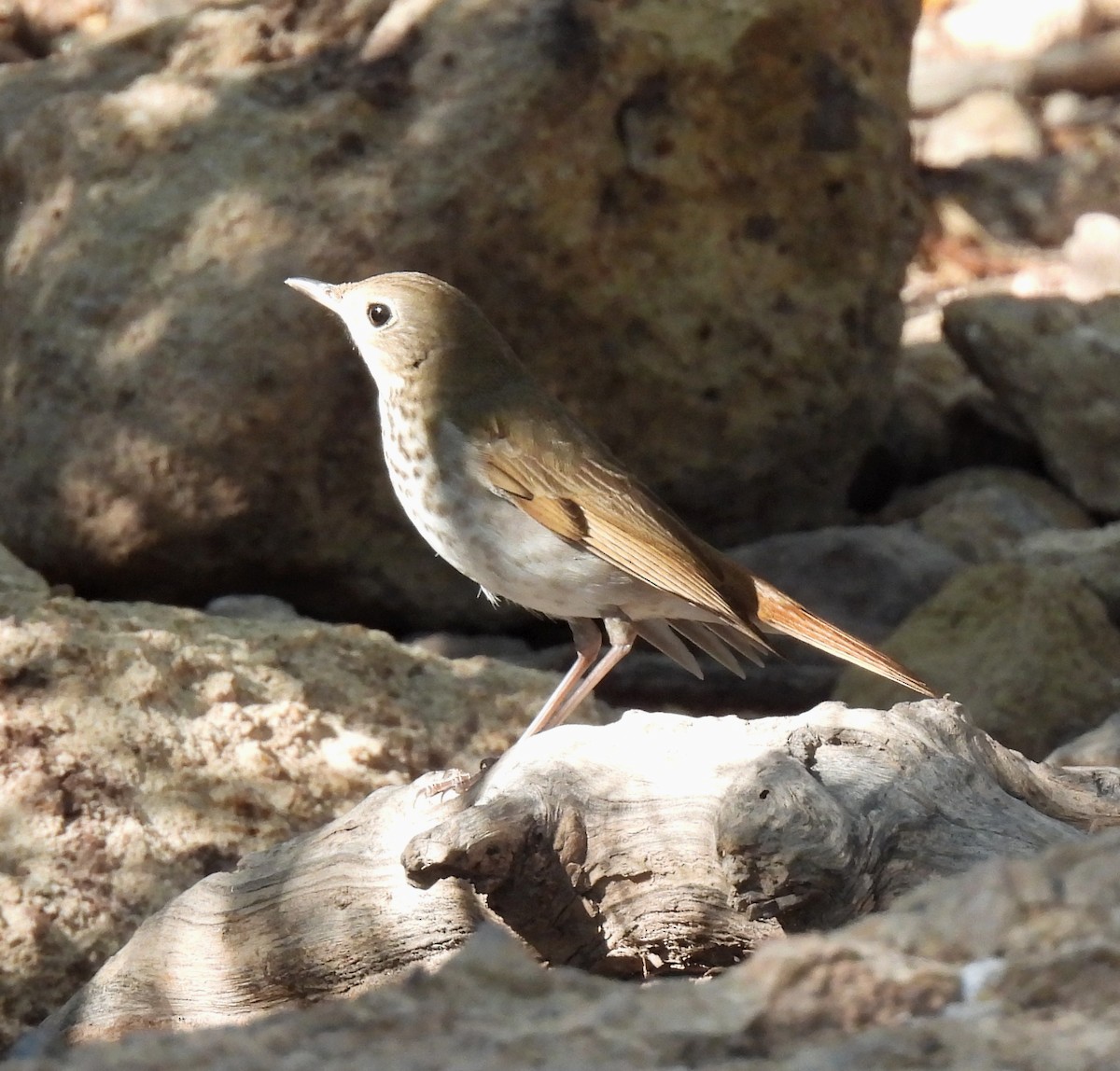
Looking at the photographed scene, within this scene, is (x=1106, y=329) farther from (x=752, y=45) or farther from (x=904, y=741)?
(x=904, y=741)

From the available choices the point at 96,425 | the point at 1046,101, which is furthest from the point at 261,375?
the point at 1046,101

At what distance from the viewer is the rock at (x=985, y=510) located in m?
6.52

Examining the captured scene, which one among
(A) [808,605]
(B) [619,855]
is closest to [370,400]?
(A) [808,605]

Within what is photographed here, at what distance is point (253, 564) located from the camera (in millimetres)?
5836

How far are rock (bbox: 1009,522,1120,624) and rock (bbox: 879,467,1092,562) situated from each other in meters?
0.35

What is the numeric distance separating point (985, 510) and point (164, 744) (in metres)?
3.71

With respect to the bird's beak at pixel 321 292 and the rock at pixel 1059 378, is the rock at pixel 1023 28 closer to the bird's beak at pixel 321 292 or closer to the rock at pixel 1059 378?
the rock at pixel 1059 378

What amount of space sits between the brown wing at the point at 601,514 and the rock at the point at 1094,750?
84 cm

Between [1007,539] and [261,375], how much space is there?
2789 mm

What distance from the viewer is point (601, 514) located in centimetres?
411

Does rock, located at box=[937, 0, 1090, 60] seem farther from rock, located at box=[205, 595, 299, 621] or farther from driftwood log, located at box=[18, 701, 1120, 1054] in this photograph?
driftwood log, located at box=[18, 701, 1120, 1054]

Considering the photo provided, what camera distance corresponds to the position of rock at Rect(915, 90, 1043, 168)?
1038 cm

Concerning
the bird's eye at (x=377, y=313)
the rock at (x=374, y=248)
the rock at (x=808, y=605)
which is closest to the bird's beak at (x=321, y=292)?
the bird's eye at (x=377, y=313)

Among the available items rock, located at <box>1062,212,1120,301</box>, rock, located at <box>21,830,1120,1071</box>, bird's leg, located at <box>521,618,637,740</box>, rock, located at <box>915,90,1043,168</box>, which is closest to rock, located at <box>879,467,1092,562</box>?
rock, located at <box>1062,212,1120,301</box>
